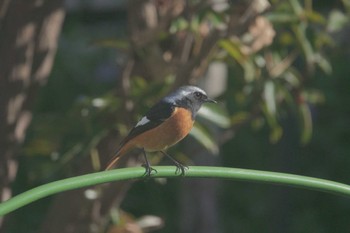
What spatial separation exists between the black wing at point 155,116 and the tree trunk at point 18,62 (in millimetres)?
725

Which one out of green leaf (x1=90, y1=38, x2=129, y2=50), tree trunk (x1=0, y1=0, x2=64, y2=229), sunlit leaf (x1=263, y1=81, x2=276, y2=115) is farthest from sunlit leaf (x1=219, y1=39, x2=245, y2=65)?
tree trunk (x1=0, y1=0, x2=64, y2=229)

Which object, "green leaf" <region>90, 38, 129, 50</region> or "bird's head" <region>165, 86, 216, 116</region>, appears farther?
"green leaf" <region>90, 38, 129, 50</region>

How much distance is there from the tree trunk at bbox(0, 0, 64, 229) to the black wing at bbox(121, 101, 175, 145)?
72 cm

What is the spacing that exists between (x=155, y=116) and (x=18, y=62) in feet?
2.53

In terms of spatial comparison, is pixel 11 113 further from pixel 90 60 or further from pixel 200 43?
pixel 90 60

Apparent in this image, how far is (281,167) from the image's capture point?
6.53 metres

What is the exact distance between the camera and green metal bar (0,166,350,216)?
8.57 ft

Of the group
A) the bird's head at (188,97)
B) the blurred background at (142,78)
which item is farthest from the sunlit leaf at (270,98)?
the bird's head at (188,97)

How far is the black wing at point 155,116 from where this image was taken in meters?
3.46

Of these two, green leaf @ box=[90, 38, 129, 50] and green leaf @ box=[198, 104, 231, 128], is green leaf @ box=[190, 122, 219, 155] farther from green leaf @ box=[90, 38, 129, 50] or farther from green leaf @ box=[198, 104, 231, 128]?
green leaf @ box=[90, 38, 129, 50]

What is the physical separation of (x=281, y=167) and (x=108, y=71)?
2.10 metres

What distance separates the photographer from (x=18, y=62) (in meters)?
4.00

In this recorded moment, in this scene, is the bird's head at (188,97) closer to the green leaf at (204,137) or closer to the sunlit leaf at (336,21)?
the green leaf at (204,137)

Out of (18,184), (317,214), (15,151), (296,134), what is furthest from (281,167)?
(15,151)
